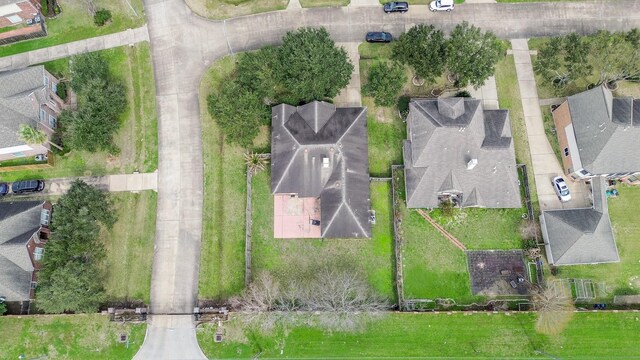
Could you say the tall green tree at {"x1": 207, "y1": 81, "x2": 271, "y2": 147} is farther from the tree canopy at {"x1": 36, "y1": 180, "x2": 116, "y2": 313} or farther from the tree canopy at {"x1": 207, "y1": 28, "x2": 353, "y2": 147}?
the tree canopy at {"x1": 36, "y1": 180, "x2": 116, "y2": 313}

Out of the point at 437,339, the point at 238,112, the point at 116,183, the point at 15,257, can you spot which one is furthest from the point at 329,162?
the point at 15,257

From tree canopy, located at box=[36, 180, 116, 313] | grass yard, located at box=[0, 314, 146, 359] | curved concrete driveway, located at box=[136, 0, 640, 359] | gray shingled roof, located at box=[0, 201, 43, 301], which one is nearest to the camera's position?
tree canopy, located at box=[36, 180, 116, 313]

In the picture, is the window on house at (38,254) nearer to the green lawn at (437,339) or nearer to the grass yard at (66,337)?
the grass yard at (66,337)

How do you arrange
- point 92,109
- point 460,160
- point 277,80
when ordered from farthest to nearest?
point 277,80 < point 92,109 < point 460,160

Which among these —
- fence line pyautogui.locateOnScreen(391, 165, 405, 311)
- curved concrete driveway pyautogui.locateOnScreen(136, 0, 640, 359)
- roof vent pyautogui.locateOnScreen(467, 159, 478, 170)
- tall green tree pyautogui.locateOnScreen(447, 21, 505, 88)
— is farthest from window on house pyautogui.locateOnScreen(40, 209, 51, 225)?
tall green tree pyautogui.locateOnScreen(447, 21, 505, 88)

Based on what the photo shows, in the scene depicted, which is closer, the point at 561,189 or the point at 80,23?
the point at 561,189

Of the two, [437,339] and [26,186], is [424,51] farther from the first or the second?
[26,186]

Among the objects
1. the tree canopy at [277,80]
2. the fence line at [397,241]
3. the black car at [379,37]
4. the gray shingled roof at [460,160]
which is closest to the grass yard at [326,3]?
the black car at [379,37]
